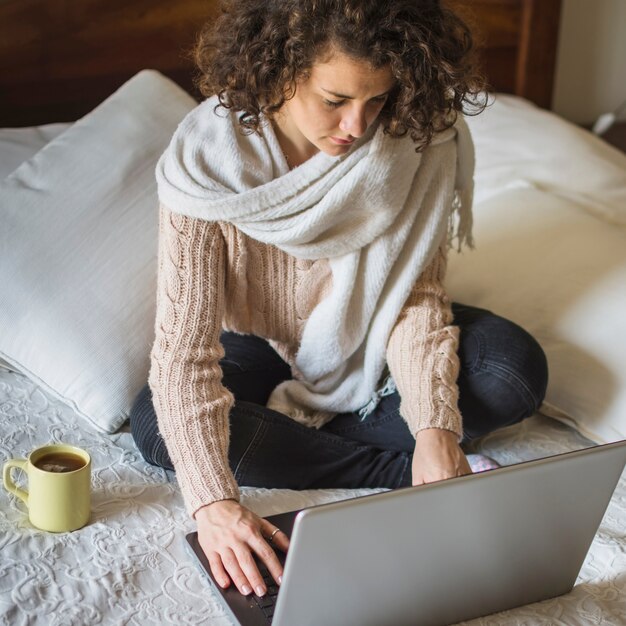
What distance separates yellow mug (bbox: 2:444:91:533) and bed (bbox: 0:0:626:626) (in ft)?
0.06

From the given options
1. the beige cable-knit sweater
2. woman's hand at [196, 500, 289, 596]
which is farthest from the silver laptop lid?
the beige cable-knit sweater

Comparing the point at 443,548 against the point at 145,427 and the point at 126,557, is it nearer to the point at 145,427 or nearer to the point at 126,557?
the point at 126,557

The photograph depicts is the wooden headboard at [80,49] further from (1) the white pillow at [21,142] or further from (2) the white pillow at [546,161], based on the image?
(2) the white pillow at [546,161]

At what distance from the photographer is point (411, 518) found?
876mm

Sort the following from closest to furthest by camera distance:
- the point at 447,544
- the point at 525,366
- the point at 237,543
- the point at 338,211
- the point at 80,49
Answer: the point at 447,544, the point at 237,543, the point at 338,211, the point at 525,366, the point at 80,49

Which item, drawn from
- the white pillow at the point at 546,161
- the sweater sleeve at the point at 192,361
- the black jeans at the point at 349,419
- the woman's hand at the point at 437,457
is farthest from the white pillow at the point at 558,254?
the sweater sleeve at the point at 192,361

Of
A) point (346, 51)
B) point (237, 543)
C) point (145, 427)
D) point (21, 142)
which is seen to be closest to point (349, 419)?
point (145, 427)

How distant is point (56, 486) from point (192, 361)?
8.8 inches

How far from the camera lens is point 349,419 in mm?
1438

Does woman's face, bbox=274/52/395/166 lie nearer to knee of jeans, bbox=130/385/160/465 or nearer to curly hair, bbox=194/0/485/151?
curly hair, bbox=194/0/485/151

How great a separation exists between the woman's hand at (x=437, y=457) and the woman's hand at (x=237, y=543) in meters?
0.21

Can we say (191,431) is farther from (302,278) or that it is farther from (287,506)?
(302,278)

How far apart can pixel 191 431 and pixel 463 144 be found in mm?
572

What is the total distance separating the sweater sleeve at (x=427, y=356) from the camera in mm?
1245
